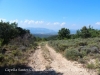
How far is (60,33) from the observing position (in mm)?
51375

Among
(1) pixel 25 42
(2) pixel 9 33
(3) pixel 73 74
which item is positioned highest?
(2) pixel 9 33

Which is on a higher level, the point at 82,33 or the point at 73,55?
the point at 82,33

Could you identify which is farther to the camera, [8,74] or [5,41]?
[5,41]

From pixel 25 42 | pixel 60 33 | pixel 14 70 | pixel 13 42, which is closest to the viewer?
pixel 14 70

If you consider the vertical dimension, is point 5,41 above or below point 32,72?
above

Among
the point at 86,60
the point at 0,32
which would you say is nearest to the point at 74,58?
the point at 86,60

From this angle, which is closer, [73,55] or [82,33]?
[73,55]

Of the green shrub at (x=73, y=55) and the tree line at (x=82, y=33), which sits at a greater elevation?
the tree line at (x=82, y=33)

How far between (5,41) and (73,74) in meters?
17.8

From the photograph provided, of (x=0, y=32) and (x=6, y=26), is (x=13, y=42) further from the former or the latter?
(x=6, y=26)

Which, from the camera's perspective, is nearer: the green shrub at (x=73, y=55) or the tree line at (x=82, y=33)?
the green shrub at (x=73, y=55)

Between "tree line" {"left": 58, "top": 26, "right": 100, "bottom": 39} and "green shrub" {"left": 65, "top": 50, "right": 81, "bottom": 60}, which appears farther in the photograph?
"tree line" {"left": 58, "top": 26, "right": 100, "bottom": 39}

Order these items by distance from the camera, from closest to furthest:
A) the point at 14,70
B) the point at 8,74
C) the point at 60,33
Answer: the point at 8,74 < the point at 14,70 < the point at 60,33

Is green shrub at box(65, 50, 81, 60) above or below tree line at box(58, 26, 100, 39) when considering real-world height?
below
